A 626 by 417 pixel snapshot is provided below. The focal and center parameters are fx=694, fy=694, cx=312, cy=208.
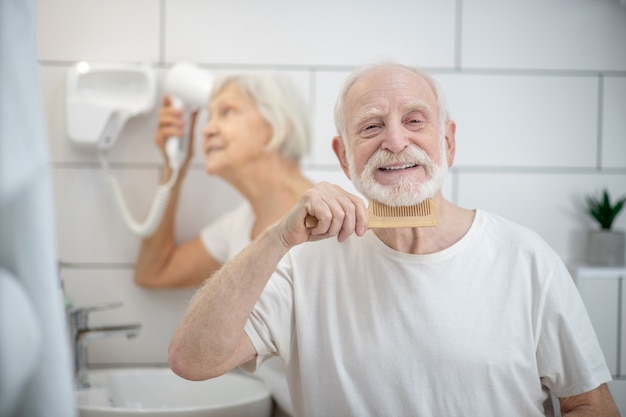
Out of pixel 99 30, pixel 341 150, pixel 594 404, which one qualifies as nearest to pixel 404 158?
pixel 341 150

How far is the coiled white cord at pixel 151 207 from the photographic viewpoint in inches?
67.3

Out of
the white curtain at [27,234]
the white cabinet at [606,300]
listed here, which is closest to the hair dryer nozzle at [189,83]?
the white cabinet at [606,300]

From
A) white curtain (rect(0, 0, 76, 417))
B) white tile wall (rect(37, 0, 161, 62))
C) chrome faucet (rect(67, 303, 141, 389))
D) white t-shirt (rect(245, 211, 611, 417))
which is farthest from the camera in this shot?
white tile wall (rect(37, 0, 161, 62))

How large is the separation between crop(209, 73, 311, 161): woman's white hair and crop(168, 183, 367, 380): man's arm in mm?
580

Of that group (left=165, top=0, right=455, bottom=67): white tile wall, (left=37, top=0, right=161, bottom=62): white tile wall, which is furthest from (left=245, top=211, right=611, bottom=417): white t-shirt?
(left=37, top=0, right=161, bottom=62): white tile wall

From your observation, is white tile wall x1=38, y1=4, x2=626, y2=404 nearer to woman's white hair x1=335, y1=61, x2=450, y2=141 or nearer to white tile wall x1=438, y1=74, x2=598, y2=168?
white tile wall x1=438, y1=74, x2=598, y2=168

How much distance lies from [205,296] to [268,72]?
0.79 m

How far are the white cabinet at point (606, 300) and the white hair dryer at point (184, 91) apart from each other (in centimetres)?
100

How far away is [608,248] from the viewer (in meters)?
1.71

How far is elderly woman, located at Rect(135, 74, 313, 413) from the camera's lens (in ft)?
5.39

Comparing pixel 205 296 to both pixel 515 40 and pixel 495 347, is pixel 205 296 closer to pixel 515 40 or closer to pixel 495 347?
pixel 495 347

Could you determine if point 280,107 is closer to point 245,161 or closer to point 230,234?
point 245,161

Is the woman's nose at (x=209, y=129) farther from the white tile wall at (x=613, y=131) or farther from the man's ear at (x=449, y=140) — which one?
the white tile wall at (x=613, y=131)

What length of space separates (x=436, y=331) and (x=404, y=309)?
0.07m
